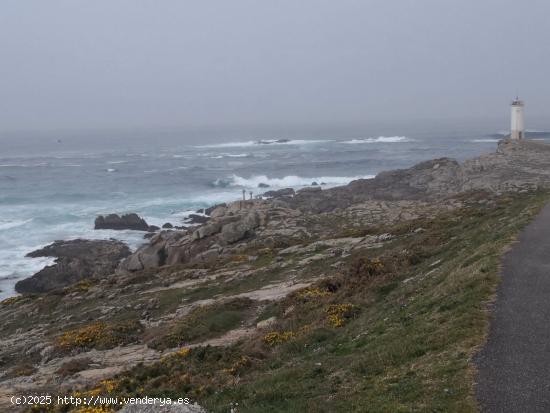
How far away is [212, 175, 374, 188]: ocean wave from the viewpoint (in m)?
78.2

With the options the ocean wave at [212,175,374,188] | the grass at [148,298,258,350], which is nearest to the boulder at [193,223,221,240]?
the grass at [148,298,258,350]

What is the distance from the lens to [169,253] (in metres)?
31.7

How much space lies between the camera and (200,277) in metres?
24.2

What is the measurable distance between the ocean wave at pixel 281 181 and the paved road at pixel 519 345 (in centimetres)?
6387

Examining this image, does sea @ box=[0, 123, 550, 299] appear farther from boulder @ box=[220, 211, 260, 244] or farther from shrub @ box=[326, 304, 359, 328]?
shrub @ box=[326, 304, 359, 328]

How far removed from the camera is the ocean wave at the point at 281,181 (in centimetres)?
7819

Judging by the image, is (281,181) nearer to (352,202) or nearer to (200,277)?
(352,202)

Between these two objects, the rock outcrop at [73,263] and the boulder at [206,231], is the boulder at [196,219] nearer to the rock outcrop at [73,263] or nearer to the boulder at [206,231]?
the rock outcrop at [73,263]

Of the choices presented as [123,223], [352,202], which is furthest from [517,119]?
[123,223]

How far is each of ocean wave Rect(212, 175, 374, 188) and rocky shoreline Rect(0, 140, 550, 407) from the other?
30.4 meters

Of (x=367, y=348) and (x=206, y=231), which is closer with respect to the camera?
(x=367, y=348)

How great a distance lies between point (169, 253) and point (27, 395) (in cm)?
1966

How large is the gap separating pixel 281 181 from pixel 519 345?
7359 centimetres

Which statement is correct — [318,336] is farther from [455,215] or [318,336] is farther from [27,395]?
[455,215]
